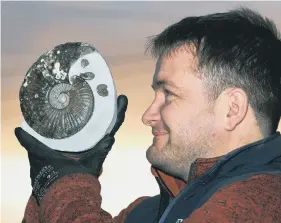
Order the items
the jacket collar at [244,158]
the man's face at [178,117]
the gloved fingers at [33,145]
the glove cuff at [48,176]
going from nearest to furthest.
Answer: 1. the jacket collar at [244,158]
2. the man's face at [178,117]
3. the glove cuff at [48,176]
4. the gloved fingers at [33,145]

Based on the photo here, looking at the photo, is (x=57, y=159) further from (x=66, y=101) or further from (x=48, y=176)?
(x=66, y=101)

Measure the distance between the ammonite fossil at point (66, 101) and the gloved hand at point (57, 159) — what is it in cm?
3

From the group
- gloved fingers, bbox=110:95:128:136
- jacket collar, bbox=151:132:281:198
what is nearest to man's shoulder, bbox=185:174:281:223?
jacket collar, bbox=151:132:281:198

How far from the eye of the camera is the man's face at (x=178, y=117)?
93.1 inches

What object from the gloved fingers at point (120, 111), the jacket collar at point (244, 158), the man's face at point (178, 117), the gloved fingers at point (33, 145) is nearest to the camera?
the jacket collar at point (244, 158)

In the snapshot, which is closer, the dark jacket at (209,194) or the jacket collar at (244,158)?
the dark jacket at (209,194)

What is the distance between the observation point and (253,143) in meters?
2.28

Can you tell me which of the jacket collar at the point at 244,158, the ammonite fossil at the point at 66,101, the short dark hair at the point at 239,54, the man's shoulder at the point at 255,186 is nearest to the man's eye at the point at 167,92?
the short dark hair at the point at 239,54

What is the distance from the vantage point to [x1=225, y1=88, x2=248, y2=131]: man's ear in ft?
7.59

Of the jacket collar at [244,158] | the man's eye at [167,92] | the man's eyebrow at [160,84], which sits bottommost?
the jacket collar at [244,158]

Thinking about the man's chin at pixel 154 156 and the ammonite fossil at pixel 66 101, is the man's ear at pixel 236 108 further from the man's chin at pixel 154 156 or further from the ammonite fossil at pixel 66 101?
the ammonite fossil at pixel 66 101

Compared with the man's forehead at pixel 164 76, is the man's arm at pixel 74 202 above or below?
below

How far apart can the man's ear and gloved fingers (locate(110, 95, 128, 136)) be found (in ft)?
2.03

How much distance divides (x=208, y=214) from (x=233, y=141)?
1.55 ft
